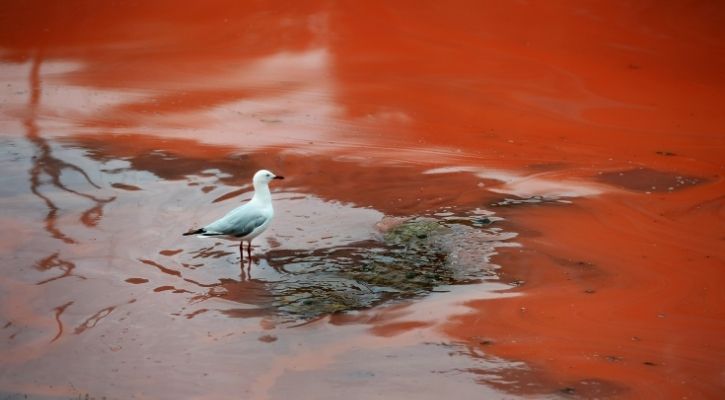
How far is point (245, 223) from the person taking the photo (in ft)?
23.4

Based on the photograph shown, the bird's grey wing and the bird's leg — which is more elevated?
the bird's grey wing

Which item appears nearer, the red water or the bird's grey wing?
the red water

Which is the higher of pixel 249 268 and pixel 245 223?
pixel 245 223

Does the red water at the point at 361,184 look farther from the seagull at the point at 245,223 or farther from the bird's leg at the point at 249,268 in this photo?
the seagull at the point at 245,223

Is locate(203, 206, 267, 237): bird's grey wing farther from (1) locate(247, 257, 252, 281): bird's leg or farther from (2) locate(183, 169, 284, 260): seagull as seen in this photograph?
(1) locate(247, 257, 252, 281): bird's leg

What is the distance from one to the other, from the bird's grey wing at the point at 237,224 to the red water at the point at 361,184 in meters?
0.31

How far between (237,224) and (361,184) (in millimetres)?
1910

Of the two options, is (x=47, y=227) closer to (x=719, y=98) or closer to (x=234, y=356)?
(x=234, y=356)

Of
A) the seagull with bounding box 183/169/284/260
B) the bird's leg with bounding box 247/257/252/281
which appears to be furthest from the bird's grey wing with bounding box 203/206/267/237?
the bird's leg with bounding box 247/257/252/281

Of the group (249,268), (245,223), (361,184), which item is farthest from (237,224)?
(361,184)

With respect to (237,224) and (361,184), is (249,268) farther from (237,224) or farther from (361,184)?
(361,184)

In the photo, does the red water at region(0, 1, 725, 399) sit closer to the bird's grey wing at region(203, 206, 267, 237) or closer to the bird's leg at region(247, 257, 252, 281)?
the bird's leg at region(247, 257, 252, 281)

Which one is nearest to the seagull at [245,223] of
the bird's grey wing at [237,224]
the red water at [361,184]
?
the bird's grey wing at [237,224]

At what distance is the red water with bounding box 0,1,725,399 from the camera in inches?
222
